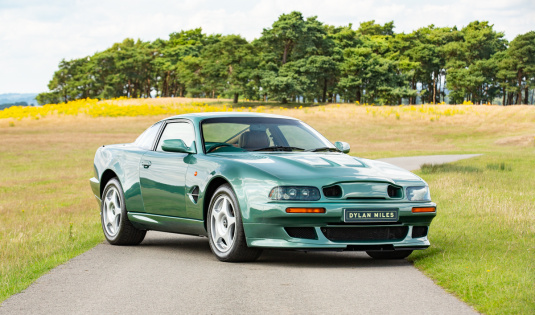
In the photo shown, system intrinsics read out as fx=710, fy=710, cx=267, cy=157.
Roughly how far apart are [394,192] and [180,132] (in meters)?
2.88

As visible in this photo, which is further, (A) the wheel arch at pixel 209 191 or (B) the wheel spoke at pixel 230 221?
(A) the wheel arch at pixel 209 191

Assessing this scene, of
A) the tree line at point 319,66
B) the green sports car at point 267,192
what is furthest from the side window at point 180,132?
the tree line at point 319,66

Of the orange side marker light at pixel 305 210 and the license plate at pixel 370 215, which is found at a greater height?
the orange side marker light at pixel 305 210

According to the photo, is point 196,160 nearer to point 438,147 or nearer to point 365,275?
point 365,275

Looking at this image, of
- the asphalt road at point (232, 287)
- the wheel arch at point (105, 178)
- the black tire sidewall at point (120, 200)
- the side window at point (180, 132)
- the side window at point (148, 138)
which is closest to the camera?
the asphalt road at point (232, 287)

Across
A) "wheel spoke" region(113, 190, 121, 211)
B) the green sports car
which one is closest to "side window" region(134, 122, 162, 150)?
the green sports car

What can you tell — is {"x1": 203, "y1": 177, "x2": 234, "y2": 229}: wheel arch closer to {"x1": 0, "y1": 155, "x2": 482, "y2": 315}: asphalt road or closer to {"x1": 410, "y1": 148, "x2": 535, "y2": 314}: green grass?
{"x1": 0, "y1": 155, "x2": 482, "y2": 315}: asphalt road

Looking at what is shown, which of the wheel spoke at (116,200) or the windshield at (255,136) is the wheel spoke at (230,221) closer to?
the windshield at (255,136)

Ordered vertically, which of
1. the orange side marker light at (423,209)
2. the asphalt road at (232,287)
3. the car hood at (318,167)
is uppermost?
the car hood at (318,167)

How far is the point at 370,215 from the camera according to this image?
6.75m

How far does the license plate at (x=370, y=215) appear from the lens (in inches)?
263

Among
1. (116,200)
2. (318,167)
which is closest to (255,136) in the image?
(318,167)

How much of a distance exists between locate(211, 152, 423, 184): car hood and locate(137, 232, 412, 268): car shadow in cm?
97

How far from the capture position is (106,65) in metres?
127
